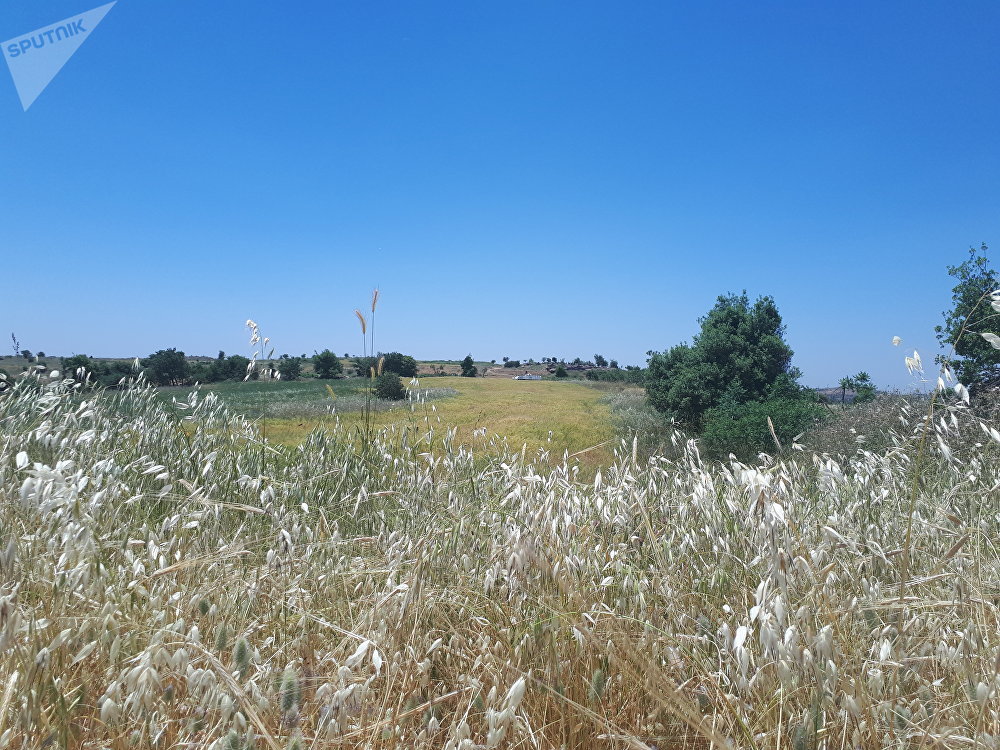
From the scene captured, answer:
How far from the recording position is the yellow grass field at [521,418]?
11.2 meters

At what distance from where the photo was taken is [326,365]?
16547mm

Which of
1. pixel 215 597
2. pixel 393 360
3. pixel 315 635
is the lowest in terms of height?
pixel 315 635

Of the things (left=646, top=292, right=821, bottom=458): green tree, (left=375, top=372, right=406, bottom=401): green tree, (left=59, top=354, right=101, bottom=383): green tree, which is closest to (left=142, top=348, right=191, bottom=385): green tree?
(left=59, top=354, right=101, bottom=383): green tree

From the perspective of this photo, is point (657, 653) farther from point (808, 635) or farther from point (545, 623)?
point (808, 635)

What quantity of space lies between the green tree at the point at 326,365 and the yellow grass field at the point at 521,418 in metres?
2.94

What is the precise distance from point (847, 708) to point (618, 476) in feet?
6.87

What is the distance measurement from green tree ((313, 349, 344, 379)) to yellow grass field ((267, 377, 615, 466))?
116 inches

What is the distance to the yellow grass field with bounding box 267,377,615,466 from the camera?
11.2m

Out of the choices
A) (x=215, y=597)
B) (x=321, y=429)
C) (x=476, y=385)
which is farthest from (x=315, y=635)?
(x=476, y=385)

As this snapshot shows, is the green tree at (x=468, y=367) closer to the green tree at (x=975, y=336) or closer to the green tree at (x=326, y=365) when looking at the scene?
the green tree at (x=326, y=365)

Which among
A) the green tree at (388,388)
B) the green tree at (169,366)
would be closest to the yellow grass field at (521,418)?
the green tree at (388,388)

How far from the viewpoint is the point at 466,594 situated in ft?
8.34

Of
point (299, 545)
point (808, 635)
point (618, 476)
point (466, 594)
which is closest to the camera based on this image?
point (808, 635)

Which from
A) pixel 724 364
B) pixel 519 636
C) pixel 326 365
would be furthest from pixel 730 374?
pixel 519 636
